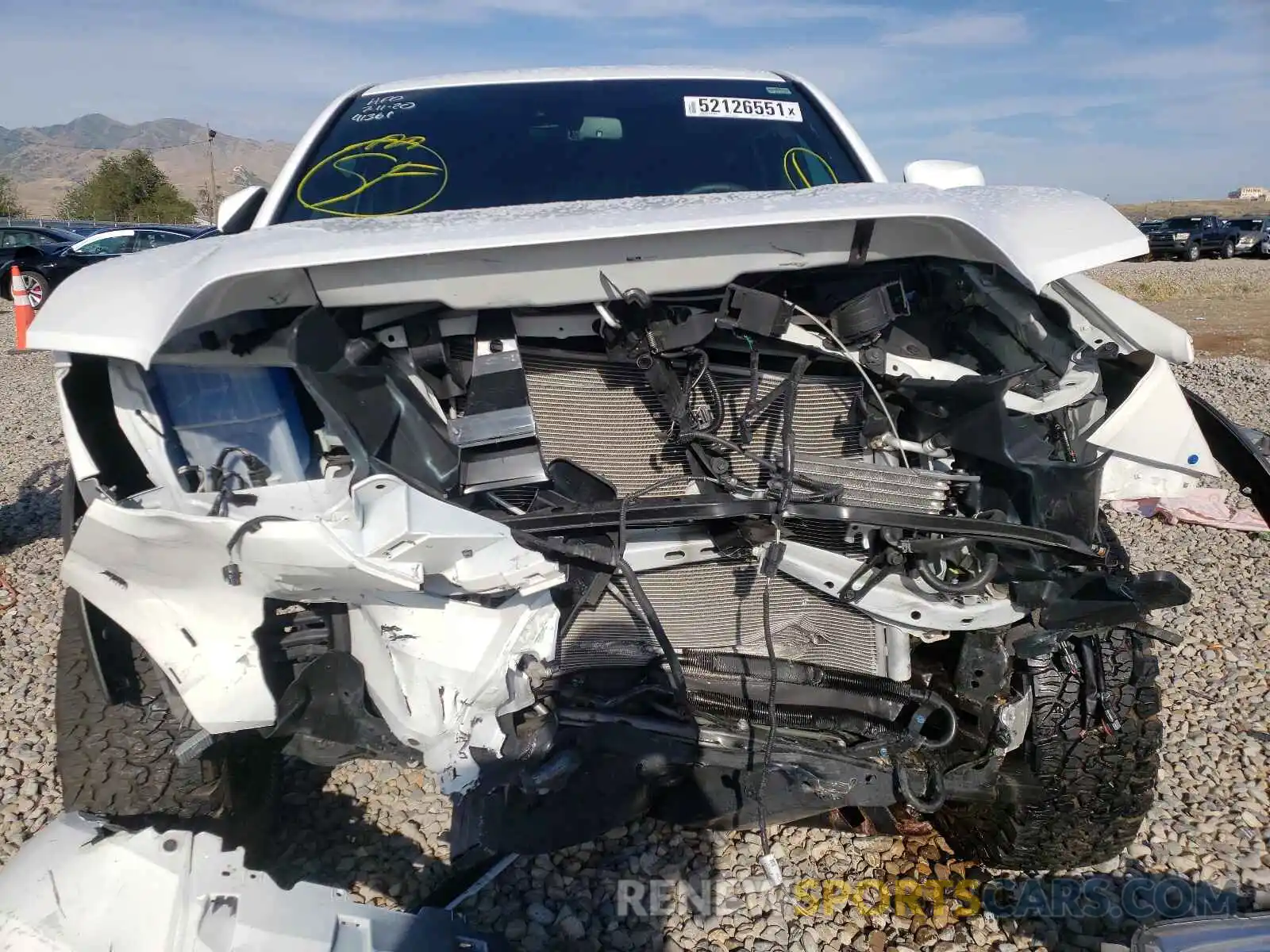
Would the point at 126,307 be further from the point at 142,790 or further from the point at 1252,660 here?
the point at 1252,660

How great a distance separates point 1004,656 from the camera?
207cm

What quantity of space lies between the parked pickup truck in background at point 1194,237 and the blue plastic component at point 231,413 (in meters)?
28.9

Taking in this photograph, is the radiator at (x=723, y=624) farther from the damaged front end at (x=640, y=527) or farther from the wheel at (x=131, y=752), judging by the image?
the wheel at (x=131, y=752)

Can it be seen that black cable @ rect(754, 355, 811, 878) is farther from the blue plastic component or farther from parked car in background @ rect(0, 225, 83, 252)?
parked car in background @ rect(0, 225, 83, 252)

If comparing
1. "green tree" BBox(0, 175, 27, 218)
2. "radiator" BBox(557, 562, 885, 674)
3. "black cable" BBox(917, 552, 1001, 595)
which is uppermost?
"green tree" BBox(0, 175, 27, 218)

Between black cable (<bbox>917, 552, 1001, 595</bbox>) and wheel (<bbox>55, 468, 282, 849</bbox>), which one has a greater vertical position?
black cable (<bbox>917, 552, 1001, 595</bbox>)

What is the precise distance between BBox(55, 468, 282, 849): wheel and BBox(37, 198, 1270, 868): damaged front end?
0.39 metres

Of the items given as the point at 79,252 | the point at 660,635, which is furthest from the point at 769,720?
the point at 79,252

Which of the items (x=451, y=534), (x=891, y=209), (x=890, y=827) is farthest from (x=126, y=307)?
(x=890, y=827)

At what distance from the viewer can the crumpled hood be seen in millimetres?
1562

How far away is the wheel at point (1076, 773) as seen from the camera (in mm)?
2145

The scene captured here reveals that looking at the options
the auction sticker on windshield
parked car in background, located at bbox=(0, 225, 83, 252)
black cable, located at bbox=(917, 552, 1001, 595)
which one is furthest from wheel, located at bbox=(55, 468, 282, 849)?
parked car in background, located at bbox=(0, 225, 83, 252)

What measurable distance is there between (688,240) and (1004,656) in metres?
1.24

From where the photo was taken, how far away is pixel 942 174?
2578mm
